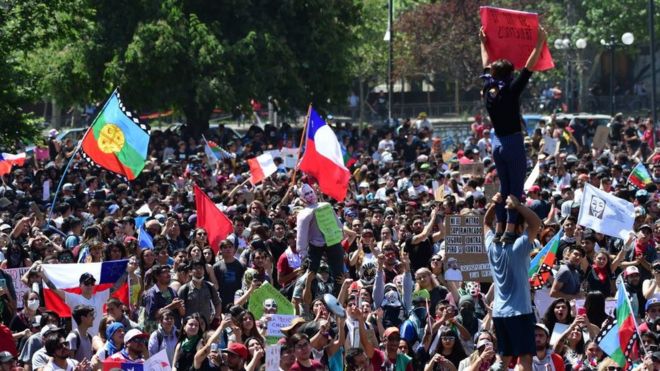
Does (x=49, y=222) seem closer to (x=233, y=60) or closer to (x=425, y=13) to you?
(x=233, y=60)

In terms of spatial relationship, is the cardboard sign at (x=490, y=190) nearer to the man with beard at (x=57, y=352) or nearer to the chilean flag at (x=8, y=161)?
the chilean flag at (x=8, y=161)

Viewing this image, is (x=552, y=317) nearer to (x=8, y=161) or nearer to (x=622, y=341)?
(x=622, y=341)

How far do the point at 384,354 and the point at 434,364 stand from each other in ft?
1.59

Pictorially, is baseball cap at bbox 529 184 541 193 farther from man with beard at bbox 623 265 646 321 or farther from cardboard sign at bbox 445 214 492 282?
man with beard at bbox 623 265 646 321

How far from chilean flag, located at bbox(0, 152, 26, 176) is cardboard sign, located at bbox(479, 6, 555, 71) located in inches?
579

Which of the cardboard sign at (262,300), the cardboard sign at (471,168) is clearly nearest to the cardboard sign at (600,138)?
the cardboard sign at (471,168)

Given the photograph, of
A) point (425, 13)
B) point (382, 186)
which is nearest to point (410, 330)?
point (382, 186)

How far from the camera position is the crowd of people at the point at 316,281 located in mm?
12539

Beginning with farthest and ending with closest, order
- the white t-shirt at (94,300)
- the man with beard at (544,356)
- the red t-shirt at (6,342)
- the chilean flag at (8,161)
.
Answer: the chilean flag at (8,161), the white t-shirt at (94,300), the red t-shirt at (6,342), the man with beard at (544,356)

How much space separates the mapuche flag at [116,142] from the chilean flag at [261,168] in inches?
179

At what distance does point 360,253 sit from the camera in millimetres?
16984

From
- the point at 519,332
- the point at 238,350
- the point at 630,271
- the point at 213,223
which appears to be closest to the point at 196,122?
the point at 213,223

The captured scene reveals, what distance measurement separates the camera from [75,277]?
577 inches

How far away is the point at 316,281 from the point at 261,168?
8704 mm
